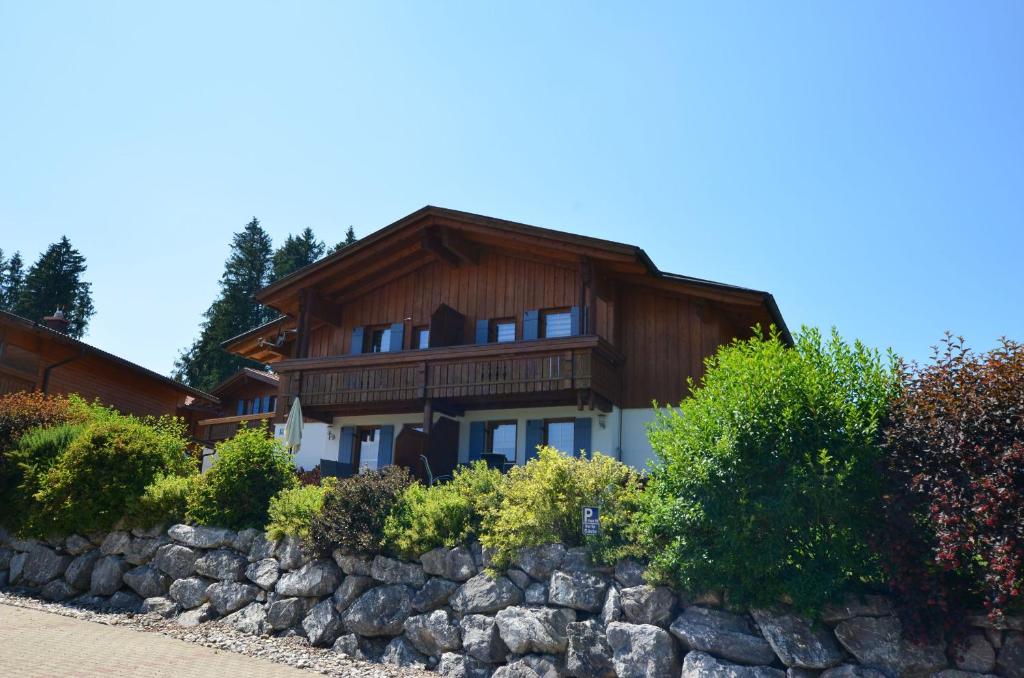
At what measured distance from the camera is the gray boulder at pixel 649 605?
9336 millimetres

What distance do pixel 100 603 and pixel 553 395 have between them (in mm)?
9526

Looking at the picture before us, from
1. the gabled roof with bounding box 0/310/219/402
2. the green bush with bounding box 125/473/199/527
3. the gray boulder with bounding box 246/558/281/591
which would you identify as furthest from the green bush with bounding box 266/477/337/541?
the gabled roof with bounding box 0/310/219/402

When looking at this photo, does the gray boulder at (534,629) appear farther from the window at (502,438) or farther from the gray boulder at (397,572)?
the window at (502,438)

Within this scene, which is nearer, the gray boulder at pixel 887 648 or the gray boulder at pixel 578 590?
the gray boulder at pixel 887 648

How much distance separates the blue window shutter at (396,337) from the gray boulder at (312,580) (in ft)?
33.6

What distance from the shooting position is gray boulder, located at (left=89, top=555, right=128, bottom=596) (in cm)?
1371

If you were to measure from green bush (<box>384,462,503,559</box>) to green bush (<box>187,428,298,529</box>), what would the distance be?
8.95 feet

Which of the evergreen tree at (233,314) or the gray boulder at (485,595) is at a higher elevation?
the evergreen tree at (233,314)

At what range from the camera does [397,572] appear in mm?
11438

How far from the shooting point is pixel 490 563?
35.5 feet

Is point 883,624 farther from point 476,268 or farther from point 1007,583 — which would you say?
point 476,268

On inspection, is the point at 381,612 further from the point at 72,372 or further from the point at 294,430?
the point at 72,372

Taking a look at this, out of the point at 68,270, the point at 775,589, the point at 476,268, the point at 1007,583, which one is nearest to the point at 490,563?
the point at 775,589

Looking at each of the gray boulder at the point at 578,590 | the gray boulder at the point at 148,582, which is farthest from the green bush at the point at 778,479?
the gray boulder at the point at 148,582
